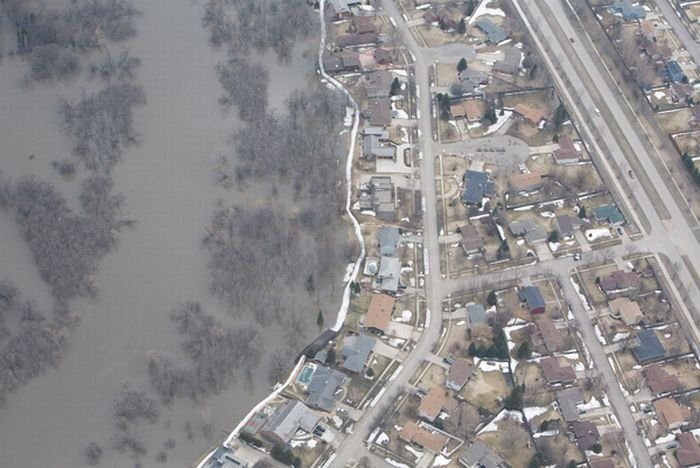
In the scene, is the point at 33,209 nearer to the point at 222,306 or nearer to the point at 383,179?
the point at 222,306

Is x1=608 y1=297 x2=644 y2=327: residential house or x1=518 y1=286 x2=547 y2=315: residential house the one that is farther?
x1=518 y1=286 x2=547 y2=315: residential house

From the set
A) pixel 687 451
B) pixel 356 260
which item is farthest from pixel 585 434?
pixel 356 260

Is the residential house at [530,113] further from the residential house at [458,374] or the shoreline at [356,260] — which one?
the residential house at [458,374]

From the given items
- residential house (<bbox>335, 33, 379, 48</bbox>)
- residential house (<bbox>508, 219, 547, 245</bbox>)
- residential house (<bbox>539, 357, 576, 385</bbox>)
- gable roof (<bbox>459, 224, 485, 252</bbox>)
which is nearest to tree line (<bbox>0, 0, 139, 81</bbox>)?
residential house (<bbox>335, 33, 379, 48</bbox>)

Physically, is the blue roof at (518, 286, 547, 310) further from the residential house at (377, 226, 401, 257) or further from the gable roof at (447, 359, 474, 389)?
the residential house at (377, 226, 401, 257)

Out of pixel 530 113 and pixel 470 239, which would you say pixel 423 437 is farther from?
pixel 530 113

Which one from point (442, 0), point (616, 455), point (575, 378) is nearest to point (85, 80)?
point (442, 0)
